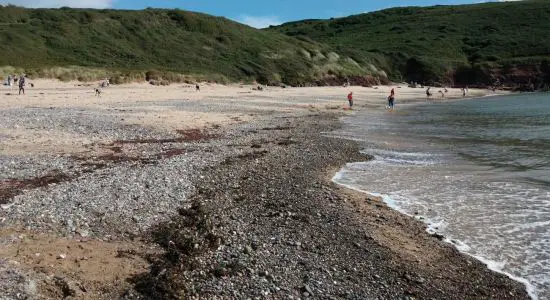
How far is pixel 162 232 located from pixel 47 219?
7.18 feet

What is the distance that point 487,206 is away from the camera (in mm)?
12523

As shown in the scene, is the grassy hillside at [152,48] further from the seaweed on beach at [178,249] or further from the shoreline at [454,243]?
the seaweed on beach at [178,249]

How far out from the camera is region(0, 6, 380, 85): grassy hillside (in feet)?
219

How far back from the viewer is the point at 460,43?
498ft

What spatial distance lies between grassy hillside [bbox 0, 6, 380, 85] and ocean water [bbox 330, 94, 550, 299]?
144 feet

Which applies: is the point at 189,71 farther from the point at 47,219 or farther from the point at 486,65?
the point at 486,65

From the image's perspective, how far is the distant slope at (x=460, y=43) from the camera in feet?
402

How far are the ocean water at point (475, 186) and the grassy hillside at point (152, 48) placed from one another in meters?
44.0

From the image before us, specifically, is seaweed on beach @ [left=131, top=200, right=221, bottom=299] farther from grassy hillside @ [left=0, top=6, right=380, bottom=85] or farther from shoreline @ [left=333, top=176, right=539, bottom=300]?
grassy hillside @ [left=0, top=6, right=380, bottom=85]

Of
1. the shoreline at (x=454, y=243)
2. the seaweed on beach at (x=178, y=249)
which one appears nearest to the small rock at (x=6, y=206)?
the seaweed on beach at (x=178, y=249)

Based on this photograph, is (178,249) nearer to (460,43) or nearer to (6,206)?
(6,206)

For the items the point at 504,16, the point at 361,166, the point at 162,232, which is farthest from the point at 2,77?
the point at 504,16

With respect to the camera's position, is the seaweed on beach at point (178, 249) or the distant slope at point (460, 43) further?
the distant slope at point (460, 43)

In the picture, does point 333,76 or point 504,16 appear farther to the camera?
point 504,16
